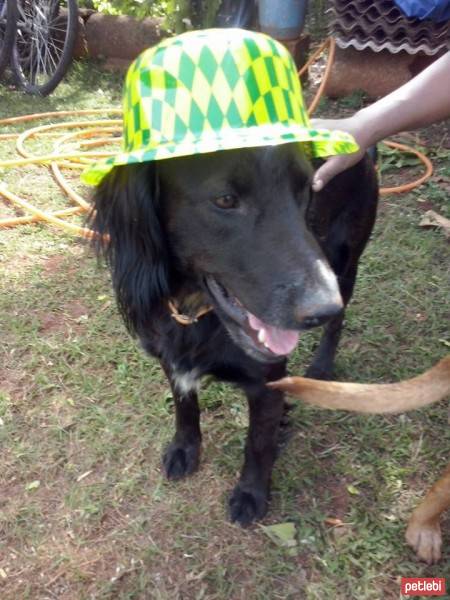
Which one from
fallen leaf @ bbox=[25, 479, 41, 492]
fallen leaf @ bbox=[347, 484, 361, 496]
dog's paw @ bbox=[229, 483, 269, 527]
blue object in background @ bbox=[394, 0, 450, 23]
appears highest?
blue object in background @ bbox=[394, 0, 450, 23]

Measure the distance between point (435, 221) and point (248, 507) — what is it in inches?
87.6

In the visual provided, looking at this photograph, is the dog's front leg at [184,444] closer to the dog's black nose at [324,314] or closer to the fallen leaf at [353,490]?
the fallen leaf at [353,490]

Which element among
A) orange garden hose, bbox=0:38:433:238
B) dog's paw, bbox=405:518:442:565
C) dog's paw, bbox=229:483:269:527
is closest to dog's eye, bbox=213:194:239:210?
dog's paw, bbox=229:483:269:527

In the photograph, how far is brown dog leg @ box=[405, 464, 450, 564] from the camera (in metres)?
1.89

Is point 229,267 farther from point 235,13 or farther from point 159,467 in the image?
point 235,13

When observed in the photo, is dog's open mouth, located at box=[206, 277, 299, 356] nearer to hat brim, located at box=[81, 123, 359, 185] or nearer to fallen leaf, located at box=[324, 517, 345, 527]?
hat brim, located at box=[81, 123, 359, 185]

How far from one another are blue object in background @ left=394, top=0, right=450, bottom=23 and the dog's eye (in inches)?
147

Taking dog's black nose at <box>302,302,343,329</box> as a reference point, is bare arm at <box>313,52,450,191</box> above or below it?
above

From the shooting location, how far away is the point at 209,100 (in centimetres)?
134

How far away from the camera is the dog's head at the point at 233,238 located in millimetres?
1419

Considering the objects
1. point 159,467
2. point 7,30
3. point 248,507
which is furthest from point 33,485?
point 7,30

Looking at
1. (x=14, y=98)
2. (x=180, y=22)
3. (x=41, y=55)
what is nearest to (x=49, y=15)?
(x=41, y=55)

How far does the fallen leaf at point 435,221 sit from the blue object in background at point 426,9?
5.78 feet

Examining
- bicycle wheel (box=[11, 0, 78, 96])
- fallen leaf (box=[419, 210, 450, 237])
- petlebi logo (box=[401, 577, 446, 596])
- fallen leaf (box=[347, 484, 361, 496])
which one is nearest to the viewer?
petlebi logo (box=[401, 577, 446, 596])
